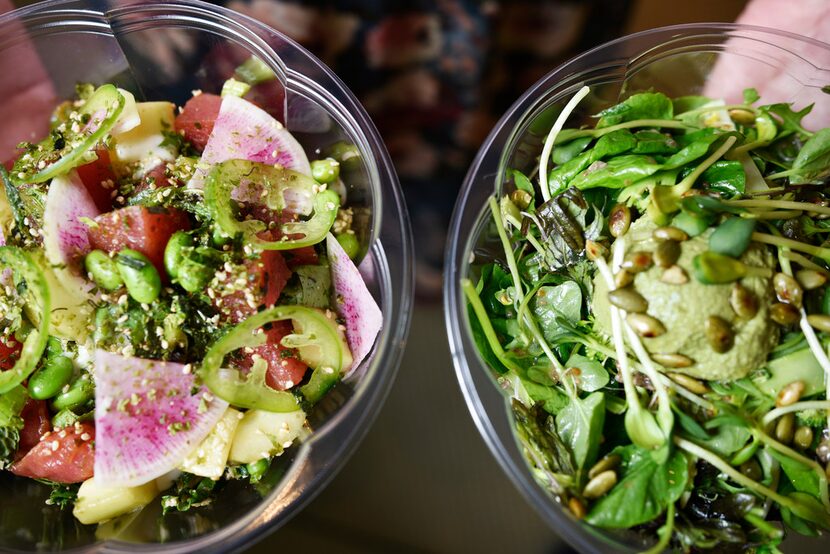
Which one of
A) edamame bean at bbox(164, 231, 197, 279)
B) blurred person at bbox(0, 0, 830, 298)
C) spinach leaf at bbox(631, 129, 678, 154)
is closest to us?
edamame bean at bbox(164, 231, 197, 279)

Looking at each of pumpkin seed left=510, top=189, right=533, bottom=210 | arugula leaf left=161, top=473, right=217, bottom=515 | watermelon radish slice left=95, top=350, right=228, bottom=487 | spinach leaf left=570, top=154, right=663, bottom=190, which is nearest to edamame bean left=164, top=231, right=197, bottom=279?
watermelon radish slice left=95, top=350, right=228, bottom=487

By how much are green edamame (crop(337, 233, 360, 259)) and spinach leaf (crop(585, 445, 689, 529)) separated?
28.9 inches

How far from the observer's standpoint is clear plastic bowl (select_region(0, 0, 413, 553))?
1.31 metres

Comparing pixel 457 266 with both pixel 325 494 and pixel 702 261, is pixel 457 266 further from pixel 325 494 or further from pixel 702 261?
pixel 325 494

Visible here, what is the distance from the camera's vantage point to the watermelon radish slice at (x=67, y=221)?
126 cm

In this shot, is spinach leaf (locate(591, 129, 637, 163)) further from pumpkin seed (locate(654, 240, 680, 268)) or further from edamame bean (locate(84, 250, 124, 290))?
edamame bean (locate(84, 250, 124, 290))

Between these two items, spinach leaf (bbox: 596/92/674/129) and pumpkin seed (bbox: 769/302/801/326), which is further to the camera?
spinach leaf (bbox: 596/92/674/129)

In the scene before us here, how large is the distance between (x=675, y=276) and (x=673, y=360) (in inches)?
6.5

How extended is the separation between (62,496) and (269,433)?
0.49 meters

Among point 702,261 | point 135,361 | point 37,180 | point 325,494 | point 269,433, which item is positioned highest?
point 37,180

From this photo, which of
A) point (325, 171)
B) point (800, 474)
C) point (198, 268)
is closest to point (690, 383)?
point (800, 474)

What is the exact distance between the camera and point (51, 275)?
125 cm

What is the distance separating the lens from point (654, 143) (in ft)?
4.44

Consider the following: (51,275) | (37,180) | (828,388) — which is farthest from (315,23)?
(828,388)
